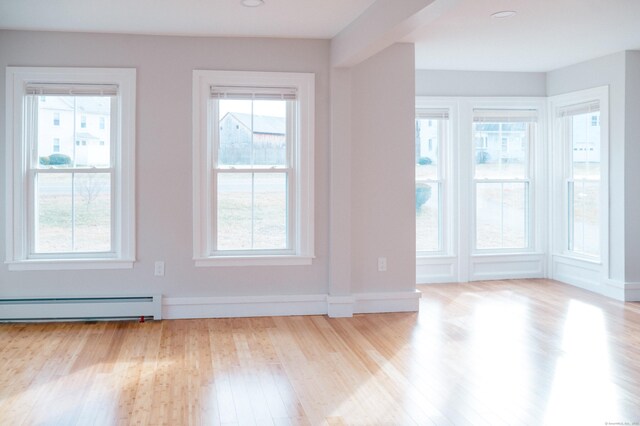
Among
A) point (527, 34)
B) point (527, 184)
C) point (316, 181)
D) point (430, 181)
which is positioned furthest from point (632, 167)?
point (316, 181)

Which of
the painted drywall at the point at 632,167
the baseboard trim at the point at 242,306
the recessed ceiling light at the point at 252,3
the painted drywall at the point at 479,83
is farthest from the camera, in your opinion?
the painted drywall at the point at 479,83

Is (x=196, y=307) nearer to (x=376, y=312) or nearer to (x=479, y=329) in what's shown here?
(x=376, y=312)

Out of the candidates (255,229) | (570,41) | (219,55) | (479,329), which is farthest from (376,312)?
(570,41)

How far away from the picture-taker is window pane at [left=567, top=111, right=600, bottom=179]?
6551 millimetres

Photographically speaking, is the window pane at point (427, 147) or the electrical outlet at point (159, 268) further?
the window pane at point (427, 147)

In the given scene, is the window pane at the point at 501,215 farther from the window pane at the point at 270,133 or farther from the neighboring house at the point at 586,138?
the window pane at the point at 270,133

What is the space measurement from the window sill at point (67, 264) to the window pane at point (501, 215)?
400 cm

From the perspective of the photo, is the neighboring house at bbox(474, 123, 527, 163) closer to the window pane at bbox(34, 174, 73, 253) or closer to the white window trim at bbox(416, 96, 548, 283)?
the white window trim at bbox(416, 96, 548, 283)

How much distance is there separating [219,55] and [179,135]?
0.75 metres

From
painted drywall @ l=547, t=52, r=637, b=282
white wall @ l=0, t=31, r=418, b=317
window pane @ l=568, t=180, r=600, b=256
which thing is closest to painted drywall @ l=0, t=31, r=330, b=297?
white wall @ l=0, t=31, r=418, b=317

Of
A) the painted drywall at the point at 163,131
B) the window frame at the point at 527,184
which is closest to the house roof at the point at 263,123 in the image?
the painted drywall at the point at 163,131

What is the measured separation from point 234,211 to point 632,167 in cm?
385

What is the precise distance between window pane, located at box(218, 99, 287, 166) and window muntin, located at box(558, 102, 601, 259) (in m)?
3.37

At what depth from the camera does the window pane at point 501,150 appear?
7184 millimetres
